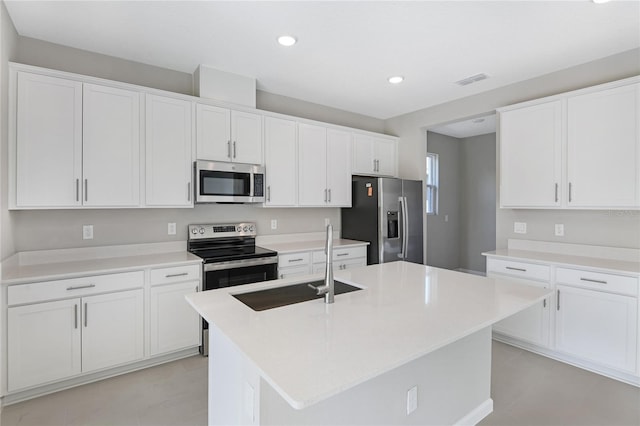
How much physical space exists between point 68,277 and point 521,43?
13.1 ft

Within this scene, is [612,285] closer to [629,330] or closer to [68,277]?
[629,330]

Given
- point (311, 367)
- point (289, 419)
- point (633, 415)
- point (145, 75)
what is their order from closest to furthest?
point (311, 367)
point (289, 419)
point (633, 415)
point (145, 75)

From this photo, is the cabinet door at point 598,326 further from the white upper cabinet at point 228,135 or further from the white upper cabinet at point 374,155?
the white upper cabinet at point 228,135

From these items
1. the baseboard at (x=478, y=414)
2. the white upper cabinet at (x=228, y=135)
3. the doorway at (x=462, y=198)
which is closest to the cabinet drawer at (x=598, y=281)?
the baseboard at (x=478, y=414)

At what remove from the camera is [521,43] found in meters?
2.73

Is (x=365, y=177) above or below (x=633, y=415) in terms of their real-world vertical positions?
above

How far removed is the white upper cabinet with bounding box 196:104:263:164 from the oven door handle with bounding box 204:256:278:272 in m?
1.03

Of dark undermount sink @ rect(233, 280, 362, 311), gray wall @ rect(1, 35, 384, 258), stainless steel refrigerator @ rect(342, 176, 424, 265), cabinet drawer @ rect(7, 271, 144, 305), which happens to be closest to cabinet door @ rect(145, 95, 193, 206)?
gray wall @ rect(1, 35, 384, 258)

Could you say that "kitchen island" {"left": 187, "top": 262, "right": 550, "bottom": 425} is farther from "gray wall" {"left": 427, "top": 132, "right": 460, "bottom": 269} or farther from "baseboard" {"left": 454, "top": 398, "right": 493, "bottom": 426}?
"gray wall" {"left": 427, "top": 132, "right": 460, "bottom": 269}

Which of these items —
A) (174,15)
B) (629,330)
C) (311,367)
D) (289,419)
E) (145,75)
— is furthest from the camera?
(145,75)

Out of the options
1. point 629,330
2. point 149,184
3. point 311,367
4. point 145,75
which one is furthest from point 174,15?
point 629,330

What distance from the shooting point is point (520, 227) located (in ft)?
11.9

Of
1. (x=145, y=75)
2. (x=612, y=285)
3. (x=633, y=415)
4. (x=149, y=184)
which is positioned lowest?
(x=633, y=415)

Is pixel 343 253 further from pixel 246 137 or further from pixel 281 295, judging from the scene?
pixel 281 295
